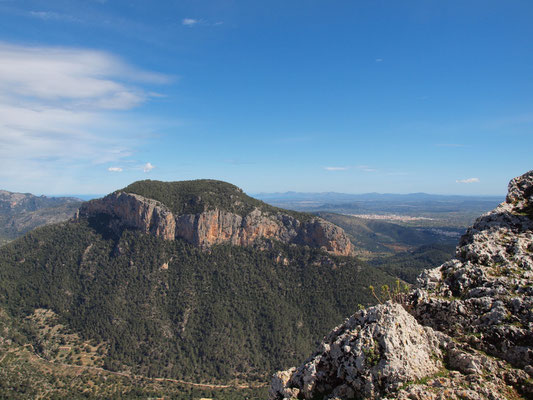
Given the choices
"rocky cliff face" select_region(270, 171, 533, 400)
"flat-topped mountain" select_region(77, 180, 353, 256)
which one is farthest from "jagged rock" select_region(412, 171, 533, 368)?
"flat-topped mountain" select_region(77, 180, 353, 256)

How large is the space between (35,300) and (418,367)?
5871 inches

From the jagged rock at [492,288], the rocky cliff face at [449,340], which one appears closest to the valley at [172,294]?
the rocky cliff face at [449,340]

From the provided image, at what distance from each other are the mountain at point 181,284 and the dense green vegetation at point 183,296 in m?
0.44

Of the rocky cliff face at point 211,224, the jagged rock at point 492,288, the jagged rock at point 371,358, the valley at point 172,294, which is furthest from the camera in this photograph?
the rocky cliff face at point 211,224

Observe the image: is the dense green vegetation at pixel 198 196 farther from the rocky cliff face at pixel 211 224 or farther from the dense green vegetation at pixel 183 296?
the dense green vegetation at pixel 183 296

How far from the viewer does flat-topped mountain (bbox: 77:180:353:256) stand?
14038 centimetres

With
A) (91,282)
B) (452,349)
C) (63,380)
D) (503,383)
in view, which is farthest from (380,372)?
(91,282)

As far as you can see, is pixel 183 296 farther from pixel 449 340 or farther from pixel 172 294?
pixel 449 340

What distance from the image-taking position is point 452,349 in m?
13.5

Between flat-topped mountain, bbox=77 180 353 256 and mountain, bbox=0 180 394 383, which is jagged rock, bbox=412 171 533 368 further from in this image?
flat-topped mountain, bbox=77 180 353 256

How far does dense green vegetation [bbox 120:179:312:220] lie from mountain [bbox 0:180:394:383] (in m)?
0.71

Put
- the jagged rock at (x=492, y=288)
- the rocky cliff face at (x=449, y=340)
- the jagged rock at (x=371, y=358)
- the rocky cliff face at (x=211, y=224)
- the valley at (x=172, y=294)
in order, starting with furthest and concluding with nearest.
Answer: the rocky cliff face at (x=211, y=224) → the valley at (x=172, y=294) → the jagged rock at (x=492, y=288) → the jagged rock at (x=371, y=358) → the rocky cliff face at (x=449, y=340)

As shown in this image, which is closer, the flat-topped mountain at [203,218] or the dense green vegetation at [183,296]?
the dense green vegetation at [183,296]

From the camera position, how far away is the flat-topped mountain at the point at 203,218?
140375 mm
